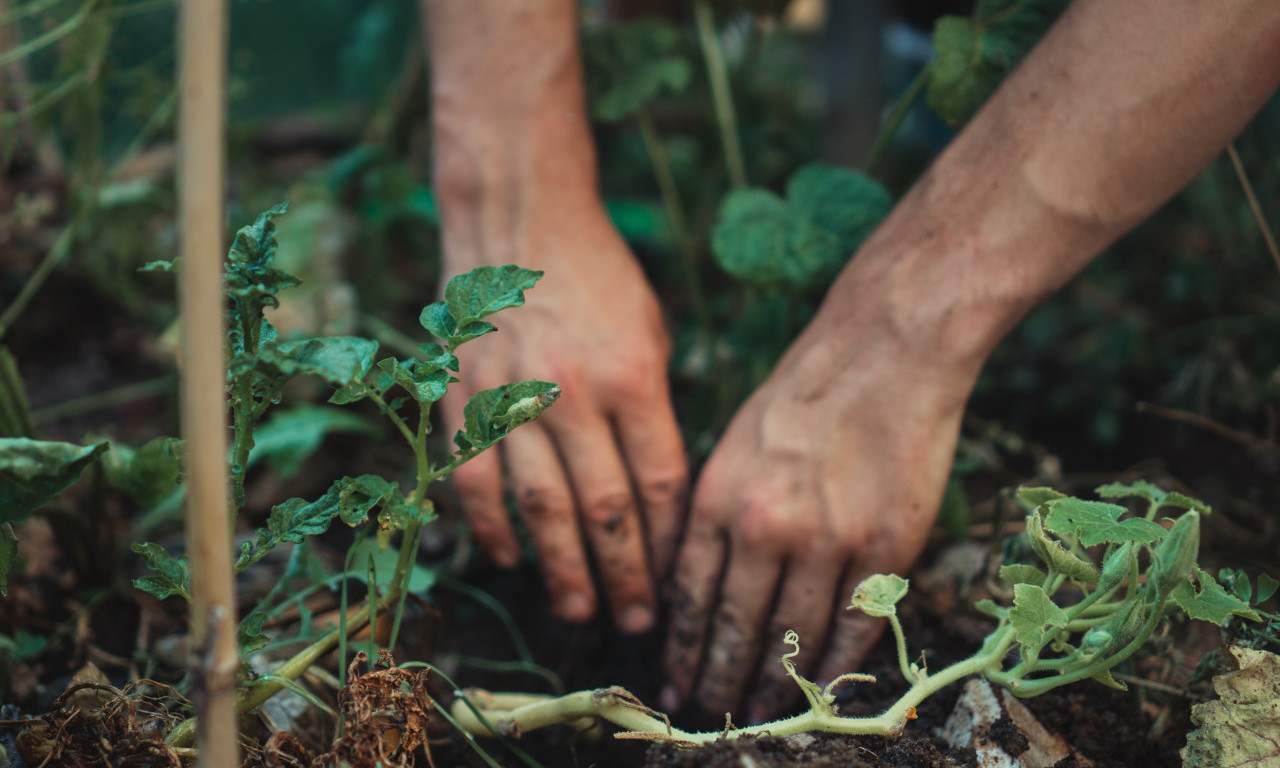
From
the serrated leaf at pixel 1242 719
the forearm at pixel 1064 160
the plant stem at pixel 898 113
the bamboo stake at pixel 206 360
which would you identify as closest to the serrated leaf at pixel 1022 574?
the serrated leaf at pixel 1242 719

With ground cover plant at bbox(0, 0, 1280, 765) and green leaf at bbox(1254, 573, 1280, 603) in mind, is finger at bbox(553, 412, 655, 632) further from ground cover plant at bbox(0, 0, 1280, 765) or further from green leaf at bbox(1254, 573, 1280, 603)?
green leaf at bbox(1254, 573, 1280, 603)

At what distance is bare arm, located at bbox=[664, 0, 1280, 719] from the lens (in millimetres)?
841

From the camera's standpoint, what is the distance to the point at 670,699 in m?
1.08

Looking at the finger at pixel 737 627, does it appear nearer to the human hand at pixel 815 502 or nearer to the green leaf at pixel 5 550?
the human hand at pixel 815 502

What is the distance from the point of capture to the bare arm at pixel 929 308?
841 mm

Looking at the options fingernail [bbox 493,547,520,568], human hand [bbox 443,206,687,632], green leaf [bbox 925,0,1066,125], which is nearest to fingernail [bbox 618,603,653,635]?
human hand [bbox 443,206,687,632]

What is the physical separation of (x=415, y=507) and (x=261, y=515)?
2.78 feet

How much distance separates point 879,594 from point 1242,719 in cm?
31

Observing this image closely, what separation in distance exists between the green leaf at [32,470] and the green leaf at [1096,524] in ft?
2.60

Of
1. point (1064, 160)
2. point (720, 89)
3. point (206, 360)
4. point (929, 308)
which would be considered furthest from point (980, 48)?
point (206, 360)

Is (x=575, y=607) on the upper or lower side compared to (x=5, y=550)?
lower

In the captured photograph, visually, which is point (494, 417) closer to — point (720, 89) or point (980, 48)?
point (980, 48)

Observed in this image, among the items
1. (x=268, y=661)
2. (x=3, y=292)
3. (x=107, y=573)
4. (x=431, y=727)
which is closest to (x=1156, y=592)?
(x=431, y=727)

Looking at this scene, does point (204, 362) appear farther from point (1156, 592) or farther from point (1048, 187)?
point (1048, 187)
